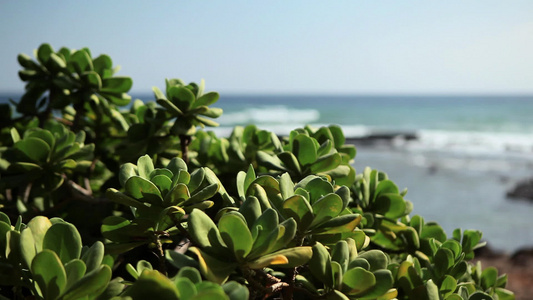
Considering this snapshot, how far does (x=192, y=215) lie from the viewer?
67 cm

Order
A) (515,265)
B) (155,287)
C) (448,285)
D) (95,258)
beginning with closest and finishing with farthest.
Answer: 1. (155,287)
2. (95,258)
3. (448,285)
4. (515,265)

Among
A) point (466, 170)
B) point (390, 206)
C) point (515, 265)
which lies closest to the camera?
point (390, 206)

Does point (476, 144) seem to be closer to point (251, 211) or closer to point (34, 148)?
point (34, 148)

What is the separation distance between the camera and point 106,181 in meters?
1.47

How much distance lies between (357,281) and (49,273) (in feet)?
1.41

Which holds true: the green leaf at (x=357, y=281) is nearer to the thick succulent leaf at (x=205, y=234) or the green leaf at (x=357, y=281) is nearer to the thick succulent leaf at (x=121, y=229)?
the thick succulent leaf at (x=205, y=234)

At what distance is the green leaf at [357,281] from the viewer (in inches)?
27.2

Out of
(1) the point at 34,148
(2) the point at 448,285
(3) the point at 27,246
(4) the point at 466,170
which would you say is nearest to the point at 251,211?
(3) the point at 27,246

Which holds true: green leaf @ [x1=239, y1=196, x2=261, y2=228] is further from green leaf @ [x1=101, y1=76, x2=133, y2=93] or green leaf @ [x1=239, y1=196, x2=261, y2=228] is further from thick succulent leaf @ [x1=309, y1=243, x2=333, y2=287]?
green leaf @ [x1=101, y1=76, x2=133, y2=93]

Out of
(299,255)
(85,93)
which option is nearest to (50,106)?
(85,93)

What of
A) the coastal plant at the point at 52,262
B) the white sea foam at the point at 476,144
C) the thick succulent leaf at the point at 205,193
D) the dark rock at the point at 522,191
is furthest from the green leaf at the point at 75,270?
the white sea foam at the point at 476,144

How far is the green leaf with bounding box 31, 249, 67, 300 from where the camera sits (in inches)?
23.1

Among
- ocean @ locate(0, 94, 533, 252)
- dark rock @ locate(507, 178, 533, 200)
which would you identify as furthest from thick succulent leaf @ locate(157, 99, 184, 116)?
dark rock @ locate(507, 178, 533, 200)

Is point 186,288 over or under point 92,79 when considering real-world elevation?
under
